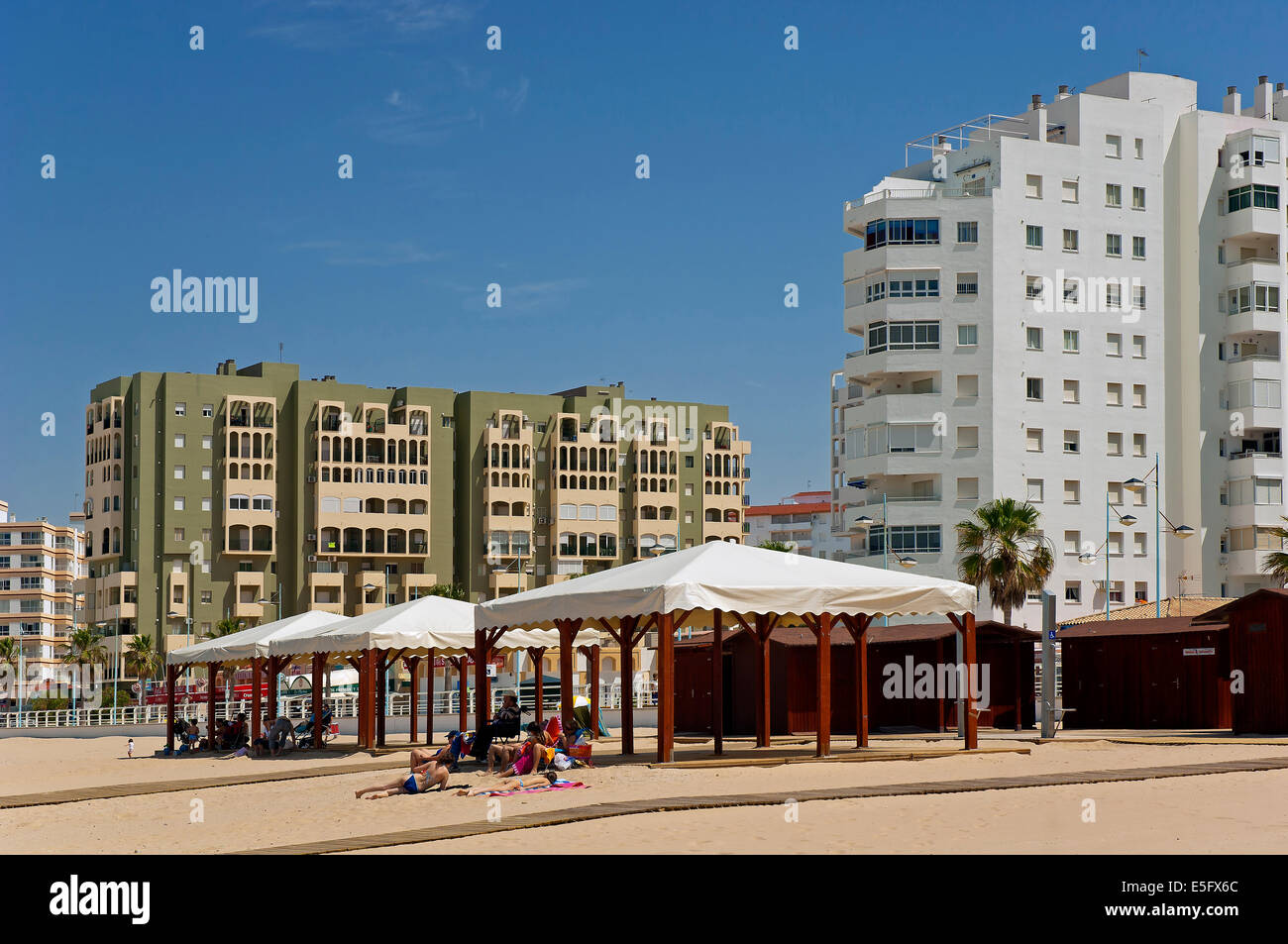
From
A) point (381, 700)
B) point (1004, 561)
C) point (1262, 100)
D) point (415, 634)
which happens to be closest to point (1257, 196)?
point (1262, 100)

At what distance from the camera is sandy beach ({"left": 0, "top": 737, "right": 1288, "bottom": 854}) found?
47.3ft

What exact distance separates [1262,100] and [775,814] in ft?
282

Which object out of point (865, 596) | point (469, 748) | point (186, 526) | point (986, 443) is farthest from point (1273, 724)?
point (186, 526)

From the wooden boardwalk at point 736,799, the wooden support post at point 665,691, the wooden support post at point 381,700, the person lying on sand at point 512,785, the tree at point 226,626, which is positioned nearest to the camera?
the wooden boardwalk at point 736,799

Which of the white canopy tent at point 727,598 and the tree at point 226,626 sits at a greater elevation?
the white canopy tent at point 727,598

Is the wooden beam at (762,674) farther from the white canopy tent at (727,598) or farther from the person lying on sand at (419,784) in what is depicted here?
the person lying on sand at (419,784)

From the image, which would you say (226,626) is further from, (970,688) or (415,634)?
(970,688)

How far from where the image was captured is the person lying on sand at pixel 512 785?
20406 mm

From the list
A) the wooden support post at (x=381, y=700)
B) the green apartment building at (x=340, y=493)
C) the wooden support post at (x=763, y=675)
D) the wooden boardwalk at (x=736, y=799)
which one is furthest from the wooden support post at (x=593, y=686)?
the green apartment building at (x=340, y=493)

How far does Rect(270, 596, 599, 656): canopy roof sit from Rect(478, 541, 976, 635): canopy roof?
5155 mm

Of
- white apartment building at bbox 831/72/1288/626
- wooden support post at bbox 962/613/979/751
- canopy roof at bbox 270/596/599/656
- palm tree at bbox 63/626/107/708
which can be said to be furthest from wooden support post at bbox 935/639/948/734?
palm tree at bbox 63/626/107/708

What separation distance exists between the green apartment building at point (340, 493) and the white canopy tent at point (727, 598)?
95.6m

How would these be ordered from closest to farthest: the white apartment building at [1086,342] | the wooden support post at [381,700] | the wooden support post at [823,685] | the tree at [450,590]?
the wooden support post at [823,685], the wooden support post at [381,700], the white apartment building at [1086,342], the tree at [450,590]

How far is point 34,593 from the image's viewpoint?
579 ft
